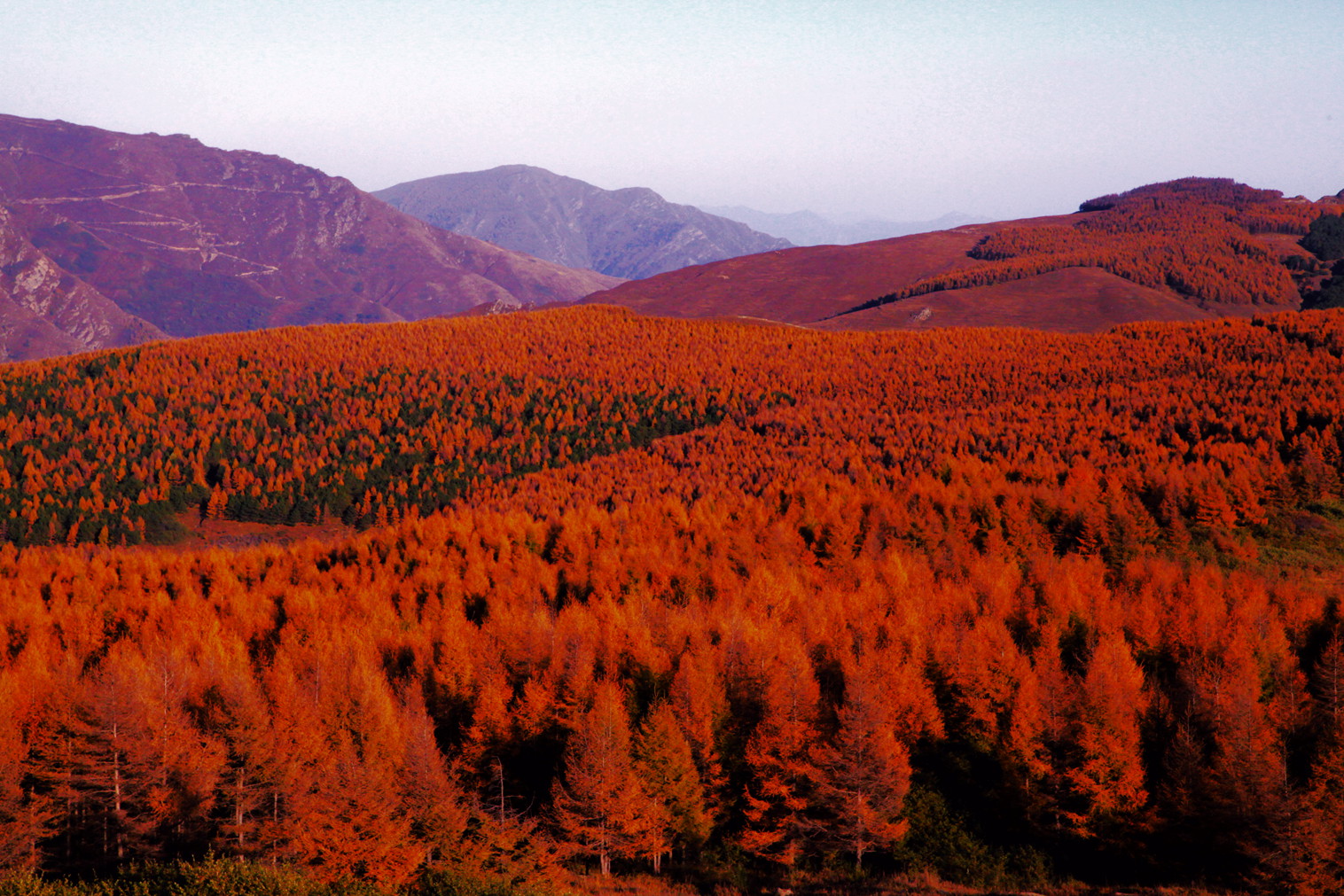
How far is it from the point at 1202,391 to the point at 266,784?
382 feet

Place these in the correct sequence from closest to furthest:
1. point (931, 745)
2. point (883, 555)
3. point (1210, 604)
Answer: point (931, 745)
point (1210, 604)
point (883, 555)

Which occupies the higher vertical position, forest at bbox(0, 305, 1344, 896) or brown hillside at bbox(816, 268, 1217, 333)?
brown hillside at bbox(816, 268, 1217, 333)

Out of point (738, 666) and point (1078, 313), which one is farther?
point (1078, 313)

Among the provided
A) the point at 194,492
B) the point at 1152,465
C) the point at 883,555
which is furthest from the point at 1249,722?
the point at 194,492

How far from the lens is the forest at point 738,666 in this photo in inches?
1817

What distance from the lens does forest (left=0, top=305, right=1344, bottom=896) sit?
46156 mm

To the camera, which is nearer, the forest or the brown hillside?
the forest

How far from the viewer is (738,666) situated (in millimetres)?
57281

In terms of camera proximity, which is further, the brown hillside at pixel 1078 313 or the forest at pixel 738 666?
the brown hillside at pixel 1078 313

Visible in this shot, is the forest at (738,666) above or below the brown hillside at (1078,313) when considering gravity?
below

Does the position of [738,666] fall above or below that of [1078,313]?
below

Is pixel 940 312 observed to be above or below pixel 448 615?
above

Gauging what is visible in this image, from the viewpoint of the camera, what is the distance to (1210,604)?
59156mm

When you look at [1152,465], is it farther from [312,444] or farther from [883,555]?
Answer: [312,444]
